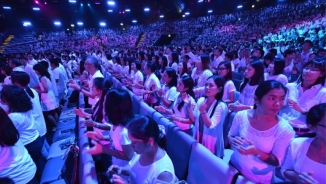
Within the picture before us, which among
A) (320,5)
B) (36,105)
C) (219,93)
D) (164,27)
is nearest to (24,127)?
(36,105)

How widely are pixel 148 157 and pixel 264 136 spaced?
755 mm

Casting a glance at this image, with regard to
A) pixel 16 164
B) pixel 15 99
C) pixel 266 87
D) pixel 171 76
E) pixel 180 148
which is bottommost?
pixel 16 164

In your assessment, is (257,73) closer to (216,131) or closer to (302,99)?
(302,99)

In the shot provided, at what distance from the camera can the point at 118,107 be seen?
1.87 metres

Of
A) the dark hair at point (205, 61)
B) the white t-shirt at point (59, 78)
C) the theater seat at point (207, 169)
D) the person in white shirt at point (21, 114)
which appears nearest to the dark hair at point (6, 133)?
the person in white shirt at point (21, 114)

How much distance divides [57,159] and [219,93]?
2165 millimetres

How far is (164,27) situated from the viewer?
78.5 ft

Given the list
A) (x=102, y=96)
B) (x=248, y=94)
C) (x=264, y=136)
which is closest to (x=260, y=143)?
(x=264, y=136)

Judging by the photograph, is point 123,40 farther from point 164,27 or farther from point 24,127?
point 24,127

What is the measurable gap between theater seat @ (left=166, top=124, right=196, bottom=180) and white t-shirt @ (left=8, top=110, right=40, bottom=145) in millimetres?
1543

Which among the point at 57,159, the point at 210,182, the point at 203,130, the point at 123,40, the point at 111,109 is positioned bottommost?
the point at 57,159

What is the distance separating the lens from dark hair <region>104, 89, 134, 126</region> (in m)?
1.83

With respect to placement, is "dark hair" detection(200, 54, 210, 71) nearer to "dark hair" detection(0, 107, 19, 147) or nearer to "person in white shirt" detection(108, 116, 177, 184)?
"person in white shirt" detection(108, 116, 177, 184)

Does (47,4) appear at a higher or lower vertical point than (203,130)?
higher
